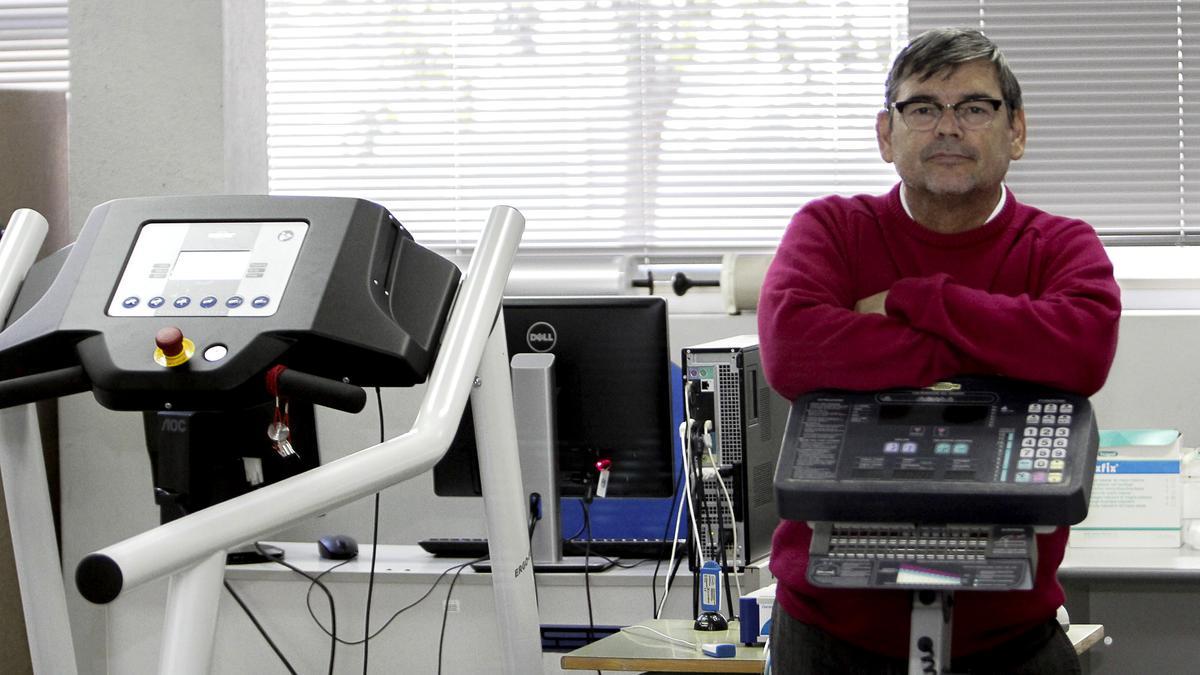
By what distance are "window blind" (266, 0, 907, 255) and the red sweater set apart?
2468mm

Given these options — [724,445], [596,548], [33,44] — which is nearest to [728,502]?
[724,445]

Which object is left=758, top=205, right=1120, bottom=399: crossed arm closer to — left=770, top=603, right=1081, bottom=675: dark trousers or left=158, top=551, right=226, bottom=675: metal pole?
left=770, top=603, right=1081, bottom=675: dark trousers

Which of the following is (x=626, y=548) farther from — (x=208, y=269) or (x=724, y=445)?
(x=208, y=269)

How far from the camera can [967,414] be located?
1433mm

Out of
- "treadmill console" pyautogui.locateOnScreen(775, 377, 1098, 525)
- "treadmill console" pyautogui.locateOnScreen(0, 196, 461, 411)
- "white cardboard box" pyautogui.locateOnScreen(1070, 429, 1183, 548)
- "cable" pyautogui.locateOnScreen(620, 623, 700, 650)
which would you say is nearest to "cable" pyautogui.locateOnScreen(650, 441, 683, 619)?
"cable" pyautogui.locateOnScreen(620, 623, 700, 650)

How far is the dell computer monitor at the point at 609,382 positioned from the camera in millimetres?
2904

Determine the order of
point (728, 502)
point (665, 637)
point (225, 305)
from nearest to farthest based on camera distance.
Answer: point (225, 305) < point (665, 637) < point (728, 502)

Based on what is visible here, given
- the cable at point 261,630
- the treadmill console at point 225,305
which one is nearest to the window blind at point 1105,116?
the cable at point 261,630

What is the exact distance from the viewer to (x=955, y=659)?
1.59 meters

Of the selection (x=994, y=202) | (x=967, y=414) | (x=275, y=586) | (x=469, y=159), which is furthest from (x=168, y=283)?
(x=469, y=159)

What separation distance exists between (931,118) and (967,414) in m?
0.42

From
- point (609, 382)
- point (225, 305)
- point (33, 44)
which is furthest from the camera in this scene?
point (33, 44)

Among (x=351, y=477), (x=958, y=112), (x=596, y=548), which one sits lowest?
(x=596, y=548)

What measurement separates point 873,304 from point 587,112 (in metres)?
2.68
